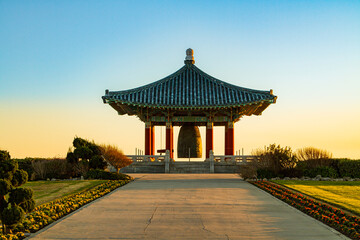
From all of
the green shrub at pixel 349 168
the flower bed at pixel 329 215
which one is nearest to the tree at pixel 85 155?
the flower bed at pixel 329 215

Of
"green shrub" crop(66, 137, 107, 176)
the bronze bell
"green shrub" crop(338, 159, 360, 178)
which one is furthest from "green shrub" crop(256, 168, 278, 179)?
the bronze bell

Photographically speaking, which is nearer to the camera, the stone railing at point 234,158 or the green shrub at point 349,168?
the green shrub at point 349,168

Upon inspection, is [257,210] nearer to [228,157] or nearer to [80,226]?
[80,226]

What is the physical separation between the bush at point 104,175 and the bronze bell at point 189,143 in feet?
47.0

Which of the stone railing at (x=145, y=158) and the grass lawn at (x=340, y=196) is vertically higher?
the stone railing at (x=145, y=158)

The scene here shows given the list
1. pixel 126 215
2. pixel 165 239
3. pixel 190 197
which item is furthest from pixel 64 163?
pixel 165 239

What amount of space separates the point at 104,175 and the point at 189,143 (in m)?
14.8

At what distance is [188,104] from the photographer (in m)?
35.8

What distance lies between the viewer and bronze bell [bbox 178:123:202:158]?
37.9 m

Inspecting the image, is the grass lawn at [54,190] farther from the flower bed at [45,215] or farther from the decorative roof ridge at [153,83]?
the decorative roof ridge at [153,83]

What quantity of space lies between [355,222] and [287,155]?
47.8 ft

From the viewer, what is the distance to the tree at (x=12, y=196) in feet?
31.3

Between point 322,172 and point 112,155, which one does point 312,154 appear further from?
point 112,155

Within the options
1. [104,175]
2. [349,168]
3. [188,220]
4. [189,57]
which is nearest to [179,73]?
[189,57]
